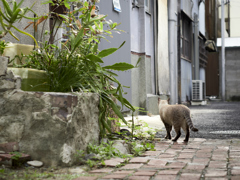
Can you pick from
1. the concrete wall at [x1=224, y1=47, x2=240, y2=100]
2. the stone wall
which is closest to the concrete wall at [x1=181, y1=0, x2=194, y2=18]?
the concrete wall at [x1=224, y1=47, x2=240, y2=100]

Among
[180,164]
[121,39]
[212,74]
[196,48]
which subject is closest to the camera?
[180,164]

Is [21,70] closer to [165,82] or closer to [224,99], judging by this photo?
[165,82]

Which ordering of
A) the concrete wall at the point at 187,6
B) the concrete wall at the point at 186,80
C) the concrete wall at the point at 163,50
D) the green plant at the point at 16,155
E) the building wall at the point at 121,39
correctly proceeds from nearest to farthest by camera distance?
1. the green plant at the point at 16,155
2. the building wall at the point at 121,39
3. the concrete wall at the point at 163,50
4. the concrete wall at the point at 187,6
5. the concrete wall at the point at 186,80

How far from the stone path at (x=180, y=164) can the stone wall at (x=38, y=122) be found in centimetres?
38

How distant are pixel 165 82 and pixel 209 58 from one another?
37.0 feet

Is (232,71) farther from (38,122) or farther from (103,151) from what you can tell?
(38,122)

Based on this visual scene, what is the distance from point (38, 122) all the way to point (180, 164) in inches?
50.1

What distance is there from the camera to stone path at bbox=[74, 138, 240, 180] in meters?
2.55

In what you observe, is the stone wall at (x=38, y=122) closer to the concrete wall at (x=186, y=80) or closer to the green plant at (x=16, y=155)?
the green plant at (x=16, y=155)

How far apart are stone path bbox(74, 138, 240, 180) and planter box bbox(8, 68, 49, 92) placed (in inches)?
39.6

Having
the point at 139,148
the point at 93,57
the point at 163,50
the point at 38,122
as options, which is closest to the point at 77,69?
the point at 93,57

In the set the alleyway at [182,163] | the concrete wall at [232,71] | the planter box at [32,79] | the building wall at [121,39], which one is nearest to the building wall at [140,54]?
the building wall at [121,39]

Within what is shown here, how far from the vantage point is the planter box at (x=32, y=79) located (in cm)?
326

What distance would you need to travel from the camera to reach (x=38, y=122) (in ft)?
9.52
